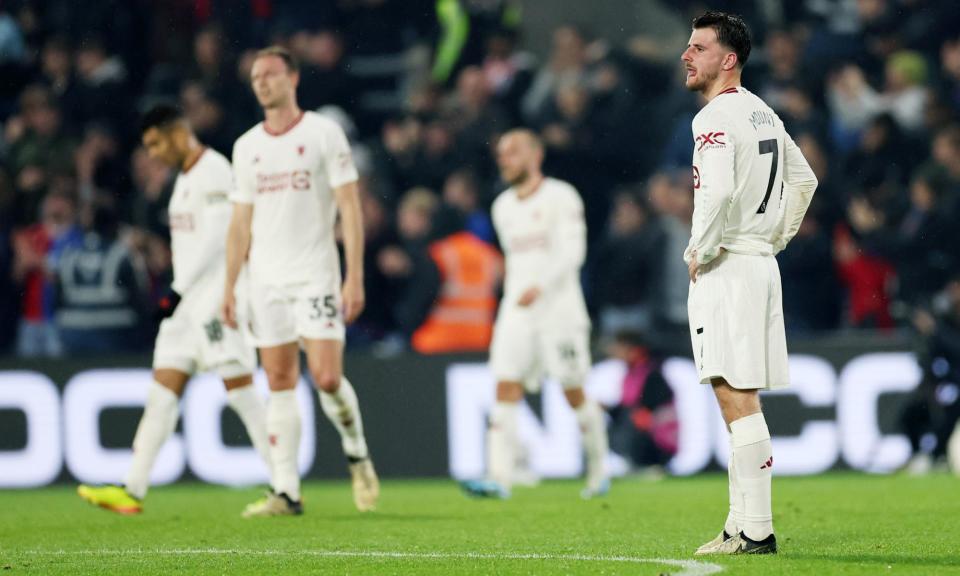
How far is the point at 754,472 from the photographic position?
652 centimetres

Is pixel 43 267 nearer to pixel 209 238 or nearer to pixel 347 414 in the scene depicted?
pixel 209 238

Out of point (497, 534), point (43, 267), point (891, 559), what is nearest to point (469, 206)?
point (43, 267)

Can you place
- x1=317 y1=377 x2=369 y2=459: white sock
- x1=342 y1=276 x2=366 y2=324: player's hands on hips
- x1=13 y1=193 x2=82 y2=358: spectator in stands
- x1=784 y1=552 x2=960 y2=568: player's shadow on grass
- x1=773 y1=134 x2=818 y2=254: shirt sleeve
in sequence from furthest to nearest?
x1=13 y1=193 x2=82 y2=358: spectator in stands → x1=317 y1=377 x2=369 y2=459: white sock → x1=342 y1=276 x2=366 y2=324: player's hands on hips → x1=773 y1=134 x2=818 y2=254: shirt sleeve → x1=784 y1=552 x2=960 y2=568: player's shadow on grass

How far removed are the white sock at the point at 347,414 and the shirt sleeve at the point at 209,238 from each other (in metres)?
1.15

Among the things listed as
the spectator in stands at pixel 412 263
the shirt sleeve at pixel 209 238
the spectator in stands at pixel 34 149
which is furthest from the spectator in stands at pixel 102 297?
the shirt sleeve at pixel 209 238

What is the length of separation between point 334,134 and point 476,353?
4.75 meters

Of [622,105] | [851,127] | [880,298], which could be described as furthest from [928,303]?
[622,105]

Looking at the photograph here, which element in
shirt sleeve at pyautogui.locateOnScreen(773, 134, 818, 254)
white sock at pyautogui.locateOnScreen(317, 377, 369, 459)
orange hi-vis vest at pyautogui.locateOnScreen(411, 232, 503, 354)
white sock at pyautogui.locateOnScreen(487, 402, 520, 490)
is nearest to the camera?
shirt sleeve at pyautogui.locateOnScreen(773, 134, 818, 254)

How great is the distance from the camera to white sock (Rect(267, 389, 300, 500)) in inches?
364

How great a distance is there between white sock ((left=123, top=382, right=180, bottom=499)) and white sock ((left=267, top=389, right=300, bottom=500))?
→ 2.73 feet

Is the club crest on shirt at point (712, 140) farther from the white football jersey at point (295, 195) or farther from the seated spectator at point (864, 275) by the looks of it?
the seated spectator at point (864, 275)

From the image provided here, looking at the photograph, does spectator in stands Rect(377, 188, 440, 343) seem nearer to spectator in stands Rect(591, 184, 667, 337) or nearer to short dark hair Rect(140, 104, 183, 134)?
spectator in stands Rect(591, 184, 667, 337)

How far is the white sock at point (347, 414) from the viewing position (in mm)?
9219

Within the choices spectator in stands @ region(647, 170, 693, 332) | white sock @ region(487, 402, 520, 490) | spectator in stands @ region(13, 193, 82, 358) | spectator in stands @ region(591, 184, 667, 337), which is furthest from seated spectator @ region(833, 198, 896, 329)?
spectator in stands @ region(13, 193, 82, 358)
